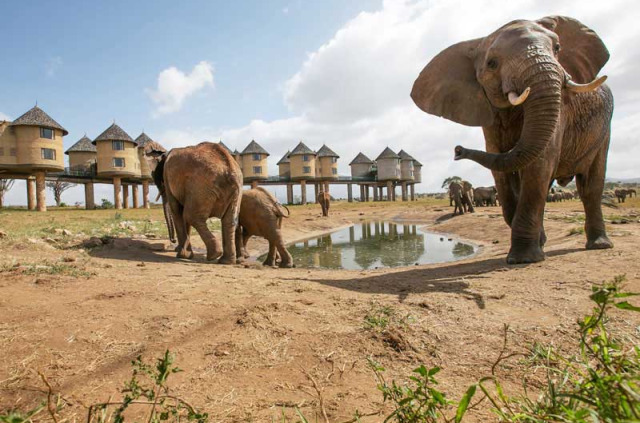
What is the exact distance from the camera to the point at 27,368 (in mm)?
2178

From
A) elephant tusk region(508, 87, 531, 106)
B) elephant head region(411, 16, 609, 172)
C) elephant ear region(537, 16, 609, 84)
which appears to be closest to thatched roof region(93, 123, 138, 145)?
elephant head region(411, 16, 609, 172)

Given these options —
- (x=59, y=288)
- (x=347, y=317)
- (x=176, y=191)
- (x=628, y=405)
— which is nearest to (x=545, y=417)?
(x=628, y=405)

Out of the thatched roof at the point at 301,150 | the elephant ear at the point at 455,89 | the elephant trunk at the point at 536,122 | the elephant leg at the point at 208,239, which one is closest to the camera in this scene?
the elephant trunk at the point at 536,122

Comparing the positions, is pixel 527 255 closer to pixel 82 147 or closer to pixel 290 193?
pixel 82 147

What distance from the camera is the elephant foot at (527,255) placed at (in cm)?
543

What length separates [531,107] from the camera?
4.68m

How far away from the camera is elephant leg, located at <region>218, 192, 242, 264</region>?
7605 mm

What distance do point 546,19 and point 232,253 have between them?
6.98m

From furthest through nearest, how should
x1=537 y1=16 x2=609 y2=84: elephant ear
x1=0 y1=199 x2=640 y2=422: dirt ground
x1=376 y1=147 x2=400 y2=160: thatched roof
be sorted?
x1=376 y1=147 x2=400 y2=160: thatched roof
x1=537 y1=16 x2=609 y2=84: elephant ear
x1=0 y1=199 x2=640 y2=422: dirt ground

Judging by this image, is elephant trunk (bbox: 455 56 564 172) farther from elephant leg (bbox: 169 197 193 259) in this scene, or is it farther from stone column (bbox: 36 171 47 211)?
stone column (bbox: 36 171 47 211)

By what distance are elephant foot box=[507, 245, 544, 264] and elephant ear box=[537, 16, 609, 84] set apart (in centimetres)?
323

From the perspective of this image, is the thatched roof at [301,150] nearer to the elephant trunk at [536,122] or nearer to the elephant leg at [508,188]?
the elephant leg at [508,188]

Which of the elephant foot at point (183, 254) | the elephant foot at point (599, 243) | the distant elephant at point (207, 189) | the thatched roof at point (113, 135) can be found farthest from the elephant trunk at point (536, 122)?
the thatched roof at point (113, 135)

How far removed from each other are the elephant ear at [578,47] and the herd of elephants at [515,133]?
0.02 meters
